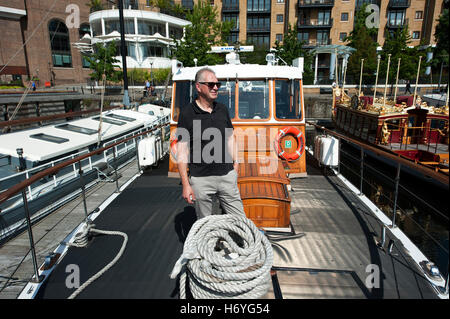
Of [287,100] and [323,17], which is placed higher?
[323,17]

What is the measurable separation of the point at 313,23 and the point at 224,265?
46373mm

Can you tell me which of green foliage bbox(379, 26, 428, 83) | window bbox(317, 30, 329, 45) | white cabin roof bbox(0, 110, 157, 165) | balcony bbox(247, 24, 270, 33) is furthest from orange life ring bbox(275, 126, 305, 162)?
window bbox(317, 30, 329, 45)

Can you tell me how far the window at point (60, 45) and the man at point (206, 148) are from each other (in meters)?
47.6

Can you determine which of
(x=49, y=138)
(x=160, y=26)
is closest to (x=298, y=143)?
(x=49, y=138)

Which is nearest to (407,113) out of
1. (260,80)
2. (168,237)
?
(260,80)

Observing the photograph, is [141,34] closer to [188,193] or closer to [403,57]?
[403,57]

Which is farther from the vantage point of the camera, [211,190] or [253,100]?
[253,100]

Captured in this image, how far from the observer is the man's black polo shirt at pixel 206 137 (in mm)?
2703

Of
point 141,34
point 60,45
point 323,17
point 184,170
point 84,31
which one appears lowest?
point 184,170

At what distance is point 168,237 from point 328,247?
211 centimetres

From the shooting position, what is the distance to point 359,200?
5043 mm

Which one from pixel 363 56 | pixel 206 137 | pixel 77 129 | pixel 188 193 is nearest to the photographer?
pixel 206 137

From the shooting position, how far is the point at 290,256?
3.36 metres

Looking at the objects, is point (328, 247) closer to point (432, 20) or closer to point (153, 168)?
point (153, 168)
